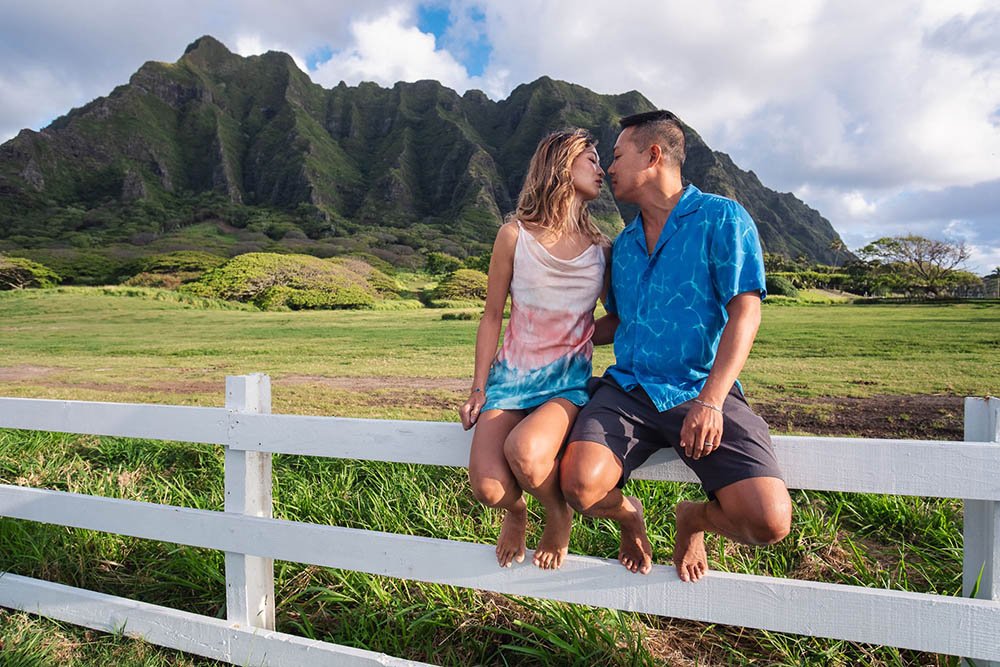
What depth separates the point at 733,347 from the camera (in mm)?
1561

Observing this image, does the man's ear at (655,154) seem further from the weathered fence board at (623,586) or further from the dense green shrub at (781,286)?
the dense green shrub at (781,286)

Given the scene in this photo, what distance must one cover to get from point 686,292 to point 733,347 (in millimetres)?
233

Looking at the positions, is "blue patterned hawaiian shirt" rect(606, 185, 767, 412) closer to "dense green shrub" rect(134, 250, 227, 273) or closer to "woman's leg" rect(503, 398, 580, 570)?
"woman's leg" rect(503, 398, 580, 570)

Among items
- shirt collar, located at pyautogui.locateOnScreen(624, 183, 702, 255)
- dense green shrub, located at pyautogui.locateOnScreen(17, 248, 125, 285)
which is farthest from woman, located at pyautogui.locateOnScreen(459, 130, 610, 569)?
dense green shrub, located at pyautogui.locateOnScreen(17, 248, 125, 285)

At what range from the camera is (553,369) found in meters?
1.79

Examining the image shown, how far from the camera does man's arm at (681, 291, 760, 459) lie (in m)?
1.49

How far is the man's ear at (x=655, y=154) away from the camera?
183cm

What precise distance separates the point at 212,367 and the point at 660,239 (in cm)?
656

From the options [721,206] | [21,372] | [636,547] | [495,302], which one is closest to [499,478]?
[636,547]

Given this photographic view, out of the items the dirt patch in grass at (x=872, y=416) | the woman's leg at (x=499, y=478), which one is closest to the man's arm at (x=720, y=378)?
the woman's leg at (x=499, y=478)

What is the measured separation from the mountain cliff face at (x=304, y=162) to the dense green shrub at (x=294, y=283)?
1.83m

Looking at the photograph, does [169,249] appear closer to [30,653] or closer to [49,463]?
[49,463]

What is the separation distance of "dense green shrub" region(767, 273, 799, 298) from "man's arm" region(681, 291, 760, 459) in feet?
26.3

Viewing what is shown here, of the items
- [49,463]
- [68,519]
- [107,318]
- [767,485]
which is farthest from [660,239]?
[107,318]
